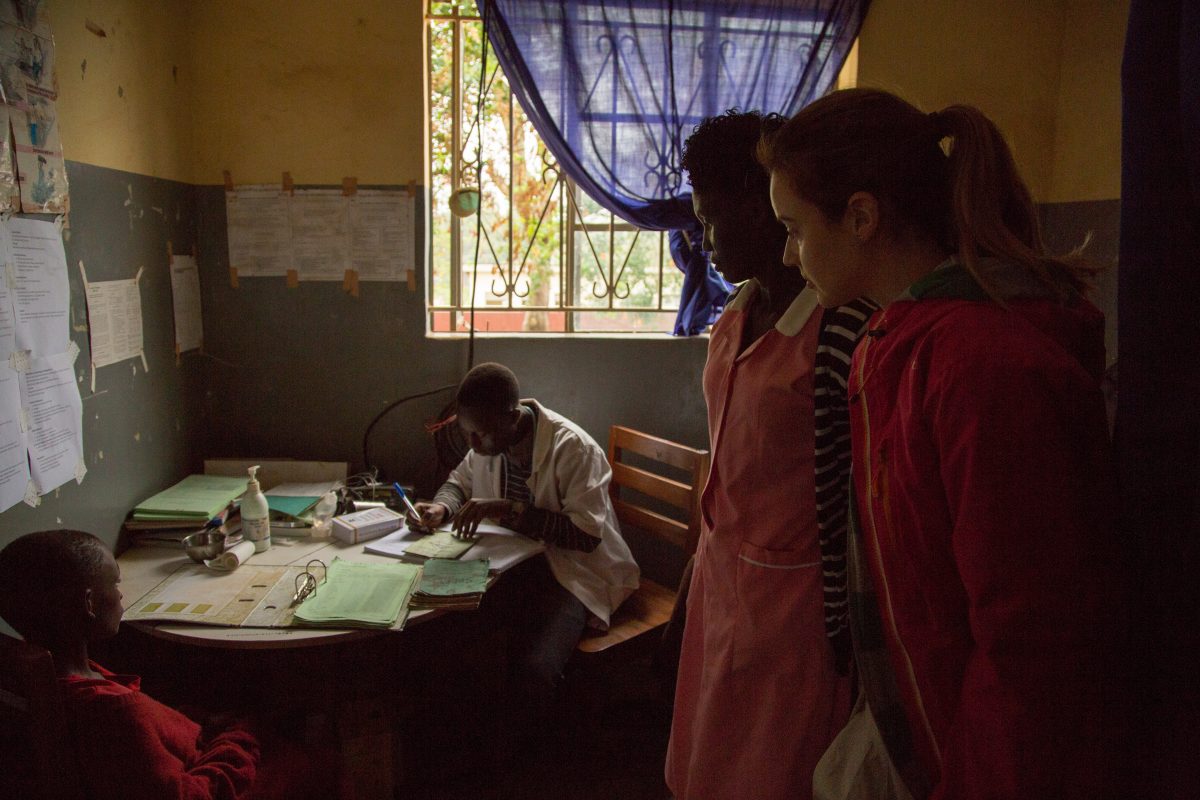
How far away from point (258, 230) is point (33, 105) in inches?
38.3

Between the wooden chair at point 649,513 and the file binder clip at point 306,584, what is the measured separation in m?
0.73

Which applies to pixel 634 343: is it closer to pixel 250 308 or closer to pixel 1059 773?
pixel 250 308

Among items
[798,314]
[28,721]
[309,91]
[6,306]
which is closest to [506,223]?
[309,91]

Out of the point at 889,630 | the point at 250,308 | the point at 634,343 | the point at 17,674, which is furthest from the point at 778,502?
the point at 250,308

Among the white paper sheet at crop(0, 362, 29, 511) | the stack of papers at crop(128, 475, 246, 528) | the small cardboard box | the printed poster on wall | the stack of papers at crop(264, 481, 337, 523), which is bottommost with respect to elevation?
the small cardboard box

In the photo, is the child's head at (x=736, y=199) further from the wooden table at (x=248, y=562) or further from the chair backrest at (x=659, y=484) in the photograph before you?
the wooden table at (x=248, y=562)

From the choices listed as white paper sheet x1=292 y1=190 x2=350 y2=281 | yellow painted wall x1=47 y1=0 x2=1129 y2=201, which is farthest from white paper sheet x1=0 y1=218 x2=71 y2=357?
white paper sheet x1=292 y1=190 x2=350 y2=281

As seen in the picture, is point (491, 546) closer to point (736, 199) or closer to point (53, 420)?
point (53, 420)

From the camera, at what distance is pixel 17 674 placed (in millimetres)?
1144

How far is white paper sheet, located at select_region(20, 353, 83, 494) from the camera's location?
5.82 ft

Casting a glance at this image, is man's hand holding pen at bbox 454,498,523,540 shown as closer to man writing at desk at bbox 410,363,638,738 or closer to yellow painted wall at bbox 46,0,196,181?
man writing at desk at bbox 410,363,638,738

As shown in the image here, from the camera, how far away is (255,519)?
Answer: 218 centimetres

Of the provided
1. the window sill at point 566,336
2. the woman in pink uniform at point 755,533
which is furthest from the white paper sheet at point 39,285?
the woman in pink uniform at point 755,533

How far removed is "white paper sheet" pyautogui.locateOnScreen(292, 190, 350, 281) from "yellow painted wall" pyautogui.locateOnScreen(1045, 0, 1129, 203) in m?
2.53
